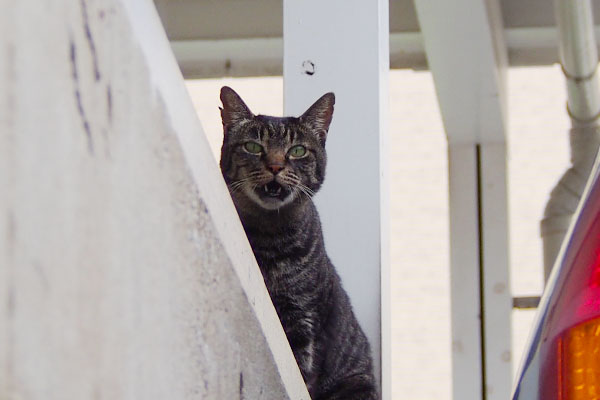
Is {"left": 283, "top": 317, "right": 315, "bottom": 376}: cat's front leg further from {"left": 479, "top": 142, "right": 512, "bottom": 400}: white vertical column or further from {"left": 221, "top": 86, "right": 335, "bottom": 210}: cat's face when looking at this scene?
{"left": 479, "top": 142, "right": 512, "bottom": 400}: white vertical column

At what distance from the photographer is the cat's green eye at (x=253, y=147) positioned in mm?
3094

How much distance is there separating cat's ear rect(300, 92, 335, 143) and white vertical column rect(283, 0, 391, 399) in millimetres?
29

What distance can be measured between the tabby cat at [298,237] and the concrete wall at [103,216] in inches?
65.5

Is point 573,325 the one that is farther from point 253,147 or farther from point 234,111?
point 234,111

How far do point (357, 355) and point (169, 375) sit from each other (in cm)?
200

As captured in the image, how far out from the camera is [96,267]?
69 centimetres

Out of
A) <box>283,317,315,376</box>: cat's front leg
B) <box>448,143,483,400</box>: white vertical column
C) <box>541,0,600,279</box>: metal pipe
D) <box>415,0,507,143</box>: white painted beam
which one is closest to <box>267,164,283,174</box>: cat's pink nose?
<box>283,317,315,376</box>: cat's front leg

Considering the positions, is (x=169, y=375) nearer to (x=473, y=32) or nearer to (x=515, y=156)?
(x=473, y=32)

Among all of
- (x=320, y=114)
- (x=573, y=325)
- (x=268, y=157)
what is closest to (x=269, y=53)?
(x=268, y=157)

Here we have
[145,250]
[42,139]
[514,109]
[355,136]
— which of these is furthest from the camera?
[514,109]

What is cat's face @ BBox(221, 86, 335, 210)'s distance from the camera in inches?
119

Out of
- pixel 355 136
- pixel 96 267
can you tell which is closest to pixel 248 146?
pixel 355 136

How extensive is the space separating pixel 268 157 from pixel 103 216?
2.36 meters

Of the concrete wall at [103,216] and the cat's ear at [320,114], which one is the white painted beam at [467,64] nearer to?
the cat's ear at [320,114]
